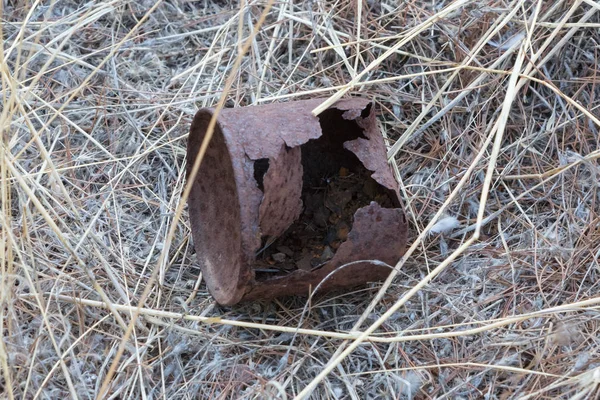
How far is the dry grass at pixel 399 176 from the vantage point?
7.08ft

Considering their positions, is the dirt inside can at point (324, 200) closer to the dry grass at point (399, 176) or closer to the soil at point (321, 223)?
the soil at point (321, 223)

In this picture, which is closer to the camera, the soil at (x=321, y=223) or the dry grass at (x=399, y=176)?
the dry grass at (x=399, y=176)

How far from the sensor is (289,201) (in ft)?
7.17

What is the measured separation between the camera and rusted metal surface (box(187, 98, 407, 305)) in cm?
213

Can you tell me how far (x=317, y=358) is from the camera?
2262 mm

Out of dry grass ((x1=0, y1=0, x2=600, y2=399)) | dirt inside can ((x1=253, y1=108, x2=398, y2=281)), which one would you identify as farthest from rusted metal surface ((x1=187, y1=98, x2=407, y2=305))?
dry grass ((x1=0, y1=0, x2=600, y2=399))

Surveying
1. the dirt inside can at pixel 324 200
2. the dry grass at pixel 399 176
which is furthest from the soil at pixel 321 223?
the dry grass at pixel 399 176

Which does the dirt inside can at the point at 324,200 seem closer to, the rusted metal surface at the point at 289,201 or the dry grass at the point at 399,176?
the rusted metal surface at the point at 289,201

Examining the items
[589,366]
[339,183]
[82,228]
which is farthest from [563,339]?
[82,228]

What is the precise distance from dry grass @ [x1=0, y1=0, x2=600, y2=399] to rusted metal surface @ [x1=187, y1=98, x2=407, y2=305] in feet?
0.36

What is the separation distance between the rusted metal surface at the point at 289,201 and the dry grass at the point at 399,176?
0.11 metres

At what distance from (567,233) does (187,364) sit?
1.27 meters

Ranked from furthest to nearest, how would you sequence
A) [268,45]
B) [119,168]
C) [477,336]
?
[268,45], [119,168], [477,336]

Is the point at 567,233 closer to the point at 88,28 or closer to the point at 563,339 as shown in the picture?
the point at 563,339
